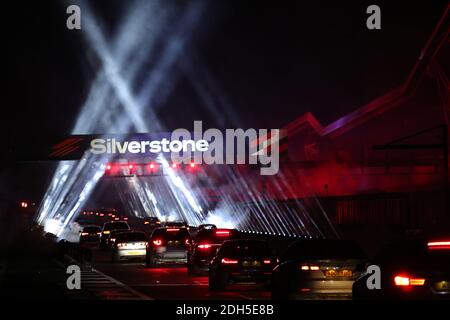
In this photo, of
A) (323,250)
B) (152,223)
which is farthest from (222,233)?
(152,223)

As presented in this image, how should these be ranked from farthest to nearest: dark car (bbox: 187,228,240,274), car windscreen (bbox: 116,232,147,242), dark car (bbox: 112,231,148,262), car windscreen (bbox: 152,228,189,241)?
1. car windscreen (bbox: 116,232,147,242)
2. dark car (bbox: 112,231,148,262)
3. car windscreen (bbox: 152,228,189,241)
4. dark car (bbox: 187,228,240,274)

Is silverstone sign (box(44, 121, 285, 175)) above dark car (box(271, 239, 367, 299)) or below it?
above

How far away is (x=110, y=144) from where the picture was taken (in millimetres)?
73438

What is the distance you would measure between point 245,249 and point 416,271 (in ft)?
37.2

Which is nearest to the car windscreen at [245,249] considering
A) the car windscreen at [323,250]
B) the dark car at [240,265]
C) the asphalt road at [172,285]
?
the dark car at [240,265]

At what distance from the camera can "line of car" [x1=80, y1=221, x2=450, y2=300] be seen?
44.6 feet

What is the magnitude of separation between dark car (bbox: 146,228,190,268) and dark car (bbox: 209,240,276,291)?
461 inches

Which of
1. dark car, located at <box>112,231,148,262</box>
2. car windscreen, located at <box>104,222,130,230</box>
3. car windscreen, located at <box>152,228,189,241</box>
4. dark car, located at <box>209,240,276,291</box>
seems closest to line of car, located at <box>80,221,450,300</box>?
dark car, located at <box>209,240,276,291</box>

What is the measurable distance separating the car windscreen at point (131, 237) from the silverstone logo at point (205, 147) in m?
25.2

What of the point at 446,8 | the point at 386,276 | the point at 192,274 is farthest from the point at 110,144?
the point at 386,276

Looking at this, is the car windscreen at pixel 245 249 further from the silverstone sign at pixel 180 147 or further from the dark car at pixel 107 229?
the silverstone sign at pixel 180 147

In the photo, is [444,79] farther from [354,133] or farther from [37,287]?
[37,287]

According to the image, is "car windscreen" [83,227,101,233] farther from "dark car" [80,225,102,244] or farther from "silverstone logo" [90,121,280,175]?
"silverstone logo" [90,121,280,175]

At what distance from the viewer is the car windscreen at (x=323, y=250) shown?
1914cm
